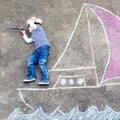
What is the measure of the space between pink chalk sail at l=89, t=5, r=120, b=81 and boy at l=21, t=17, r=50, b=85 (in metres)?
1.28

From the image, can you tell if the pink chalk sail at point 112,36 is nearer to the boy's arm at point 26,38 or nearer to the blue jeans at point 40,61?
the blue jeans at point 40,61

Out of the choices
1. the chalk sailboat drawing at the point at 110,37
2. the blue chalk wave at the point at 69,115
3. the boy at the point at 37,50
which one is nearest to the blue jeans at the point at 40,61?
the boy at the point at 37,50

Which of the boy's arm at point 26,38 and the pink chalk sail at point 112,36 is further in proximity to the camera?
the boy's arm at point 26,38

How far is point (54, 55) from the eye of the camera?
1033cm

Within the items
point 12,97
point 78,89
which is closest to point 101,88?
point 78,89

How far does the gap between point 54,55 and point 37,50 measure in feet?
1.31

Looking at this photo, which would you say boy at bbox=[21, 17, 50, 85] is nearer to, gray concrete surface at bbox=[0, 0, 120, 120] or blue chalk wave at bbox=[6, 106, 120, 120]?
gray concrete surface at bbox=[0, 0, 120, 120]

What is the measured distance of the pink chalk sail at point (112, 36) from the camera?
33.6 feet

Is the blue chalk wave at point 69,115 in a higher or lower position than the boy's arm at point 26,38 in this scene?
lower

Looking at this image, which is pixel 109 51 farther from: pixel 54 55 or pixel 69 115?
pixel 69 115

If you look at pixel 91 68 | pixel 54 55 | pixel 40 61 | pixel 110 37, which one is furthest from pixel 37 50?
pixel 110 37

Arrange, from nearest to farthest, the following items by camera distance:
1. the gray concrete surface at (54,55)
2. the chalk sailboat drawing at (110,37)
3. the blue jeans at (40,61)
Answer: the gray concrete surface at (54,55)
the blue jeans at (40,61)
the chalk sailboat drawing at (110,37)

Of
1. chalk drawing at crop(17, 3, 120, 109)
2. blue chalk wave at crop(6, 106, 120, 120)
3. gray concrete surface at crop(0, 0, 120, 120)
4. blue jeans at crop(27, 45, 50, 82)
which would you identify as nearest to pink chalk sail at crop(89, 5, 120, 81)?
chalk drawing at crop(17, 3, 120, 109)

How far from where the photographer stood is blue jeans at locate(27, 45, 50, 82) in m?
10.0
